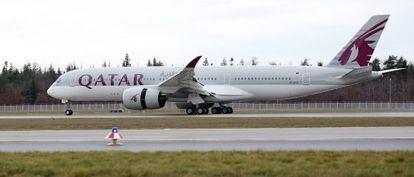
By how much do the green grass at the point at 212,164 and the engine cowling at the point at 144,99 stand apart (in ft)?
81.6

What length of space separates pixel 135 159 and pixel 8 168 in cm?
258

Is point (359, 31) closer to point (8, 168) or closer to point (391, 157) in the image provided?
point (391, 157)

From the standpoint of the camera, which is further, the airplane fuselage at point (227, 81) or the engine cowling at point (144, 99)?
the airplane fuselage at point (227, 81)

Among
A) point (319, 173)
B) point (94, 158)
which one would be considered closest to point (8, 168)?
point (94, 158)

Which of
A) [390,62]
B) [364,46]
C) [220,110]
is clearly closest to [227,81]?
[220,110]

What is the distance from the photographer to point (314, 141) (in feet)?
60.1

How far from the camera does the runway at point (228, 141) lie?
16688 mm

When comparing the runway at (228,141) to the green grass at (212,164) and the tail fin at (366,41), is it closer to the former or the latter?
the green grass at (212,164)

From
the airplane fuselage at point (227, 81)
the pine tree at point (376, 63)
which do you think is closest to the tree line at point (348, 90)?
the pine tree at point (376, 63)

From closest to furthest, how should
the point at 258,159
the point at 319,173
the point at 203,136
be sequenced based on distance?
the point at 319,173 < the point at 258,159 < the point at 203,136

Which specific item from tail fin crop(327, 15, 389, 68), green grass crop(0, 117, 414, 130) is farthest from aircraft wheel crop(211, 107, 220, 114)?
green grass crop(0, 117, 414, 130)

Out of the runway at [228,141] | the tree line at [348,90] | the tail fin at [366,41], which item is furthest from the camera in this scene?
the tree line at [348,90]

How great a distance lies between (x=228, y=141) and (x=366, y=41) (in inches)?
970

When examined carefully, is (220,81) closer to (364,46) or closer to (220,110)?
(220,110)
